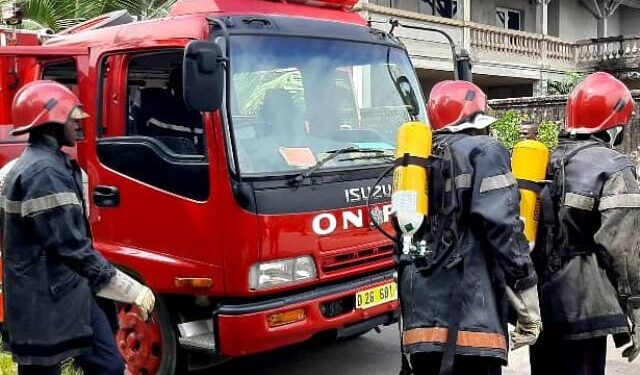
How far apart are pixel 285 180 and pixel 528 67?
18603 millimetres

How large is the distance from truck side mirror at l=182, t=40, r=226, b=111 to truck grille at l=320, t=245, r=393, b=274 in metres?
1.15

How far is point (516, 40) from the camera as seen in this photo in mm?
21328

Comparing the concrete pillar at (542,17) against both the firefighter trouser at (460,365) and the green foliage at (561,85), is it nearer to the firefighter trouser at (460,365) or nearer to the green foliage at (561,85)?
the green foliage at (561,85)

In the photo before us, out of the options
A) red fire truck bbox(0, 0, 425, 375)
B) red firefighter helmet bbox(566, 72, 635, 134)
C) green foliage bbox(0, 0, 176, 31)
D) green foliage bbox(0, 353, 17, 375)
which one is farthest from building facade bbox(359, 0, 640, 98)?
red firefighter helmet bbox(566, 72, 635, 134)

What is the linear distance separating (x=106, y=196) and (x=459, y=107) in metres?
2.50

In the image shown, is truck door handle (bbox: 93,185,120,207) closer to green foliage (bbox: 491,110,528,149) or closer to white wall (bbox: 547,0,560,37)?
green foliage (bbox: 491,110,528,149)

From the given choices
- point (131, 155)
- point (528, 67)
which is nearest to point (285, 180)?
point (131, 155)

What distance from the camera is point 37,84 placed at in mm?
3512

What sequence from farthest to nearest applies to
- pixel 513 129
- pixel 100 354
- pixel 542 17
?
pixel 542 17, pixel 513 129, pixel 100 354

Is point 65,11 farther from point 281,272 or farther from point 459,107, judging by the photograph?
point 459,107

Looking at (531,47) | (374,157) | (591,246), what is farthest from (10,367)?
(531,47)

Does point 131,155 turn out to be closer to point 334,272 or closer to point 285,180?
point 285,180

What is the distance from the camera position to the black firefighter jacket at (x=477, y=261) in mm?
2959

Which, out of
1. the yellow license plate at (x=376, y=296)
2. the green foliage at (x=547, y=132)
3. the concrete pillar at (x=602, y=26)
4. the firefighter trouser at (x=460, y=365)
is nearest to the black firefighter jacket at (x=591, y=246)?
the firefighter trouser at (x=460, y=365)
